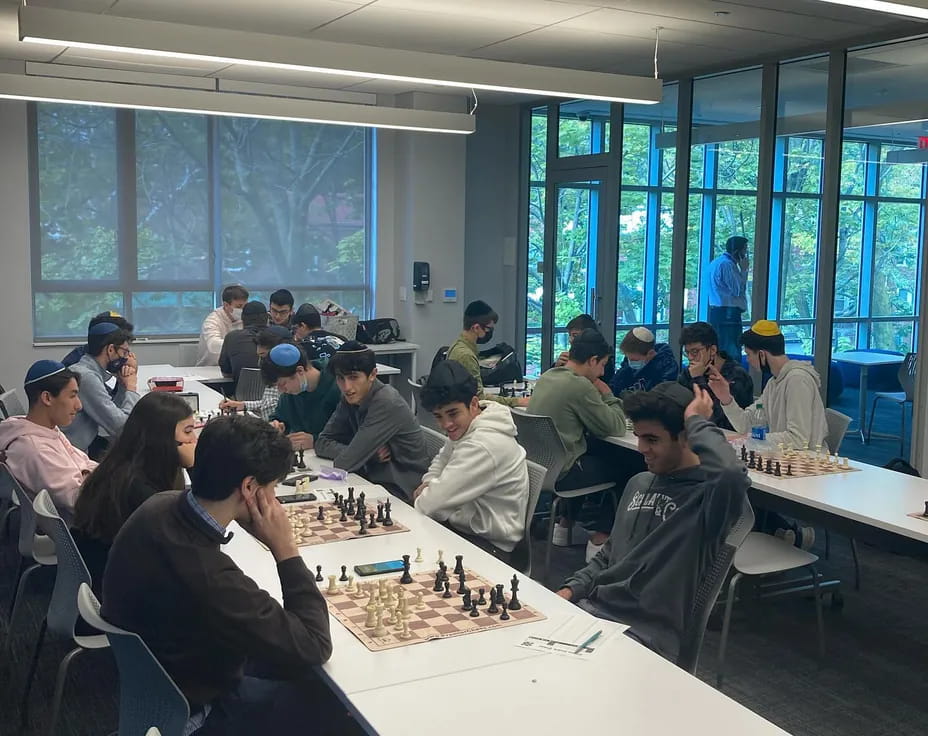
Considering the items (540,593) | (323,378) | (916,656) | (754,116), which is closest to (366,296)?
(754,116)

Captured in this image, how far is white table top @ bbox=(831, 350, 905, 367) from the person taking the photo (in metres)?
6.76

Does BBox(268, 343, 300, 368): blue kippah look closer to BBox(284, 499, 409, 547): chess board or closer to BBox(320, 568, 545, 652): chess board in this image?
BBox(284, 499, 409, 547): chess board

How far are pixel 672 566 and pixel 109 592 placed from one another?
1562mm

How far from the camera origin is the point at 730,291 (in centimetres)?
765

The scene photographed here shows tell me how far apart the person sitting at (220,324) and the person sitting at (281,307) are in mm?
281

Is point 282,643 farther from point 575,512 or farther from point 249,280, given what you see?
point 249,280

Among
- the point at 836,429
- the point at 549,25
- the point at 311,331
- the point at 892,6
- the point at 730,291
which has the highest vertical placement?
the point at 549,25

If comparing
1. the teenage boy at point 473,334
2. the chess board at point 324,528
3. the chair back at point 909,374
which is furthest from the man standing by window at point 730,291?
the chess board at point 324,528

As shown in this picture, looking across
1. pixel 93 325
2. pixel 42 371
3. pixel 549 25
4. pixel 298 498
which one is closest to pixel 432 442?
pixel 298 498

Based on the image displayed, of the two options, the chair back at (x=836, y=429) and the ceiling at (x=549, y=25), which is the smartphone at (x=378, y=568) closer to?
the chair back at (x=836, y=429)

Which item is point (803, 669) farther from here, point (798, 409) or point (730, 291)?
point (730, 291)

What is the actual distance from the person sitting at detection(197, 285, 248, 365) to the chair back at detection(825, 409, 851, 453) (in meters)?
4.92

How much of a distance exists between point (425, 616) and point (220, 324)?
608 centimetres

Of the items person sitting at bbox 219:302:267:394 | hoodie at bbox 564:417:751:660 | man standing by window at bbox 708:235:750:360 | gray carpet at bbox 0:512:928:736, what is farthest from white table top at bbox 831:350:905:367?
hoodie at bbox 564:417:751:660
